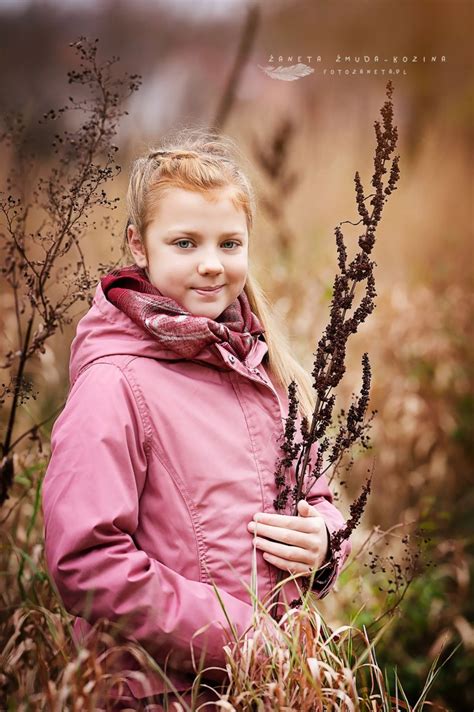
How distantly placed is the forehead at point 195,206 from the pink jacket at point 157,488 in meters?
0.22

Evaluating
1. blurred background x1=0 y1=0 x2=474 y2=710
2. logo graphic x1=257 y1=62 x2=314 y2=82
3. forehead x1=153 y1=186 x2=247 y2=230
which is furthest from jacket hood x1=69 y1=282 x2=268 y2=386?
blurred background x1=0 y1=0 x2=474 y2=710

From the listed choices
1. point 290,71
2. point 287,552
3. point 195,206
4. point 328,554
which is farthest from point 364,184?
point 287,552

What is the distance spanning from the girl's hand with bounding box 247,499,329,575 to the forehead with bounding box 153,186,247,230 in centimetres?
61

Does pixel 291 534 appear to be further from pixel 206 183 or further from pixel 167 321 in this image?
pixel 206 183

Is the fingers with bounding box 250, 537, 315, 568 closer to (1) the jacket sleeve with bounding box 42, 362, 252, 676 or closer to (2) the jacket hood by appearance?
(1) the jacket sleeve with bounding box 42, 362, 252, 676

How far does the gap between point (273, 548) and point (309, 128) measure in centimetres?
337

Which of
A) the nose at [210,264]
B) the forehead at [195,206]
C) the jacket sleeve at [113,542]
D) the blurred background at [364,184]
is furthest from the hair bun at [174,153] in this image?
the blurred background at [364,184]

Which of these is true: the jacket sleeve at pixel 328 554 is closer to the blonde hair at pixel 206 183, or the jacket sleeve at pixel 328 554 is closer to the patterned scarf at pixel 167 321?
the blonde hair at pixel 206 183

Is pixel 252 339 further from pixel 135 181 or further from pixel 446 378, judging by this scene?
pixel 446 378

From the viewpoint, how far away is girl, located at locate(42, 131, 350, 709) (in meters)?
1.57

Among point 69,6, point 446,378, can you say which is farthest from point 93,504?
point 69,6

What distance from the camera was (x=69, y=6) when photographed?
4.16 meters

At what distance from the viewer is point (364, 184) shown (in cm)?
439

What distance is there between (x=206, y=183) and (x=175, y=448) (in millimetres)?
552
